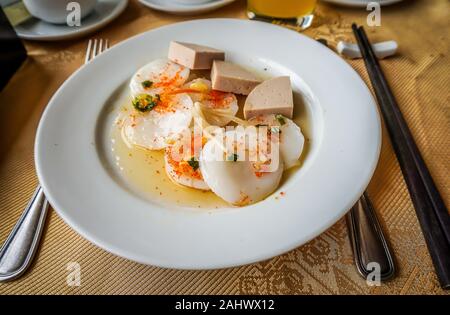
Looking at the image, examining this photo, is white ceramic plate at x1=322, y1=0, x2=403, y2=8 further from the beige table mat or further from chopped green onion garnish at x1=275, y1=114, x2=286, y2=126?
chopped green onion garnish at x1=275, y1=114, x2=286, y2=126

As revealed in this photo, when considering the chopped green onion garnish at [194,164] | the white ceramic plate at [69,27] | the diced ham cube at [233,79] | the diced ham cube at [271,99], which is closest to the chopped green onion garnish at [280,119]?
the diced ham cube at [271,99]

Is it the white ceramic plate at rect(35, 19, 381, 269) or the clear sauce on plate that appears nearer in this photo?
the white ceramic plate at rect(35, 19, 381, 269)

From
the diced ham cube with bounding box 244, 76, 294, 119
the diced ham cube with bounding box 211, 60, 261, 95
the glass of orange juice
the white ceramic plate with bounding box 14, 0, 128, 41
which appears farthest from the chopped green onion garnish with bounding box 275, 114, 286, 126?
the white ceramic plate with bounding box 14, 0, 128, 41

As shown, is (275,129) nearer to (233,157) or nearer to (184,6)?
(233,157)

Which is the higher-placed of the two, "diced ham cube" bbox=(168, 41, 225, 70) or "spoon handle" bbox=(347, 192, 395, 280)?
"diced ham cube" bbox=(168, 41, 225, 70)

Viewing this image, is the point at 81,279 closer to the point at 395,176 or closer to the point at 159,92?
Result: the point at 159,92
